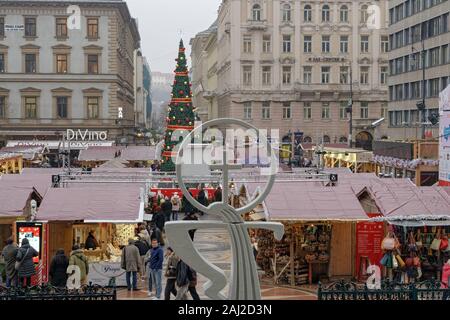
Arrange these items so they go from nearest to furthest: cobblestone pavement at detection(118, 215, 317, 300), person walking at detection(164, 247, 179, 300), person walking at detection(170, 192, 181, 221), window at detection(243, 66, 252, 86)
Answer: person walking at detection(164, 247, 179, 300)
cobblestone pavement at detection(118, 215, 317, 300)
person walking at detection(170, 192, 181, 221)
window at detection(243, 66, 252, 86)

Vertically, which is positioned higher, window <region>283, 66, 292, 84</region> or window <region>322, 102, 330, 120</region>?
window <region>283, 66, 292, 84</region>

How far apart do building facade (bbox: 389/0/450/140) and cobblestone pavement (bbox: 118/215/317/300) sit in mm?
25527

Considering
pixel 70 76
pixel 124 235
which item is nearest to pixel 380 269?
pixel 124 235

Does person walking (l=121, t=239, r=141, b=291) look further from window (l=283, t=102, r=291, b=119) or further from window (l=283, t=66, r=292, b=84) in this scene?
window (l=283, t=66, r=292, b=84)

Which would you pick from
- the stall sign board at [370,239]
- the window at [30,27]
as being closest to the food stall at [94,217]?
the stall sign board at [370,239]

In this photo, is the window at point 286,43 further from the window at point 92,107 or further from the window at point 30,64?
the window at point 30,64

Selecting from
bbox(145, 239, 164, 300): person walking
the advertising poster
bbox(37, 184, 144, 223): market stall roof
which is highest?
the advertising poster

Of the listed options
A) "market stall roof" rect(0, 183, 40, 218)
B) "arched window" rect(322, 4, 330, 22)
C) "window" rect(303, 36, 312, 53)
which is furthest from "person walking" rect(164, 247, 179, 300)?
"arched window" rect(322, 4, 330, 22)

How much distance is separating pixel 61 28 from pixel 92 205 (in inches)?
1857

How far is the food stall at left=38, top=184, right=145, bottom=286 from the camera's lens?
19156 millimetres

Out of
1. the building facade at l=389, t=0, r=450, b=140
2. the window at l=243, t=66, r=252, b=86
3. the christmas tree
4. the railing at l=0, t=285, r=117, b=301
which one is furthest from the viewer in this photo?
the window at l=243, t=66, r=252, b=86

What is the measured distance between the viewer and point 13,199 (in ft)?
64.2

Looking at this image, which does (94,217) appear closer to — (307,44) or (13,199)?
(13,199)

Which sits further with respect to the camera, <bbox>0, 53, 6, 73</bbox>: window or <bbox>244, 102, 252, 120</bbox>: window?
<bbox>244, 102, 252, 120</bbox>: window
